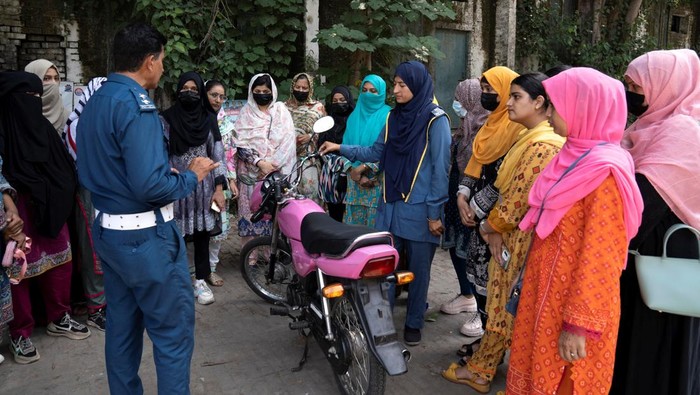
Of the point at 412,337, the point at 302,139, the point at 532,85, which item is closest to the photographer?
the point at 532,85

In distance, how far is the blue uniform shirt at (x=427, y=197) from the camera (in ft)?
11.3

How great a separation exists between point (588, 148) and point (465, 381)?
67.7 inches

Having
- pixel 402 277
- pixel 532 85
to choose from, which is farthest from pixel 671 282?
pixel 402 277

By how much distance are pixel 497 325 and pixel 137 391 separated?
1.88 meters

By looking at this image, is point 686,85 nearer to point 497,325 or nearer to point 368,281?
point 497,325

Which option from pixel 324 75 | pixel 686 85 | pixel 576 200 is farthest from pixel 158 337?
pixel 324 75

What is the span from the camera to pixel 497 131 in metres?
3.10

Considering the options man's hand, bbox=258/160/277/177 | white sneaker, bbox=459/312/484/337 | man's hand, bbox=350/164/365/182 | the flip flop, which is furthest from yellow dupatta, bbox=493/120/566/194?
man's hand, bbox=258/160/277/177

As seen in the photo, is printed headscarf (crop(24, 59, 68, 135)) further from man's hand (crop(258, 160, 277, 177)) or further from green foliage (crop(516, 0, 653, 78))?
green foliage (crop(516, 0, 653, 78))

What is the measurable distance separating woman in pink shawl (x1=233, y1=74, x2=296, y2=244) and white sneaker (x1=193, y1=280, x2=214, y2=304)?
60 centimetres

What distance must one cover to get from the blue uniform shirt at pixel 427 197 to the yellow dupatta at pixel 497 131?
0.25 m

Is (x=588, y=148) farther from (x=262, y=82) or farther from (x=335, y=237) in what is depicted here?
(x=262, y=82)

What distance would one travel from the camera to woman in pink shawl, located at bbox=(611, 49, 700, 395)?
209 cm

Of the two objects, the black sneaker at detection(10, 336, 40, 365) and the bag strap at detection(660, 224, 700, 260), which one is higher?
the bag strap at detection(660, 224, 700, 260)
